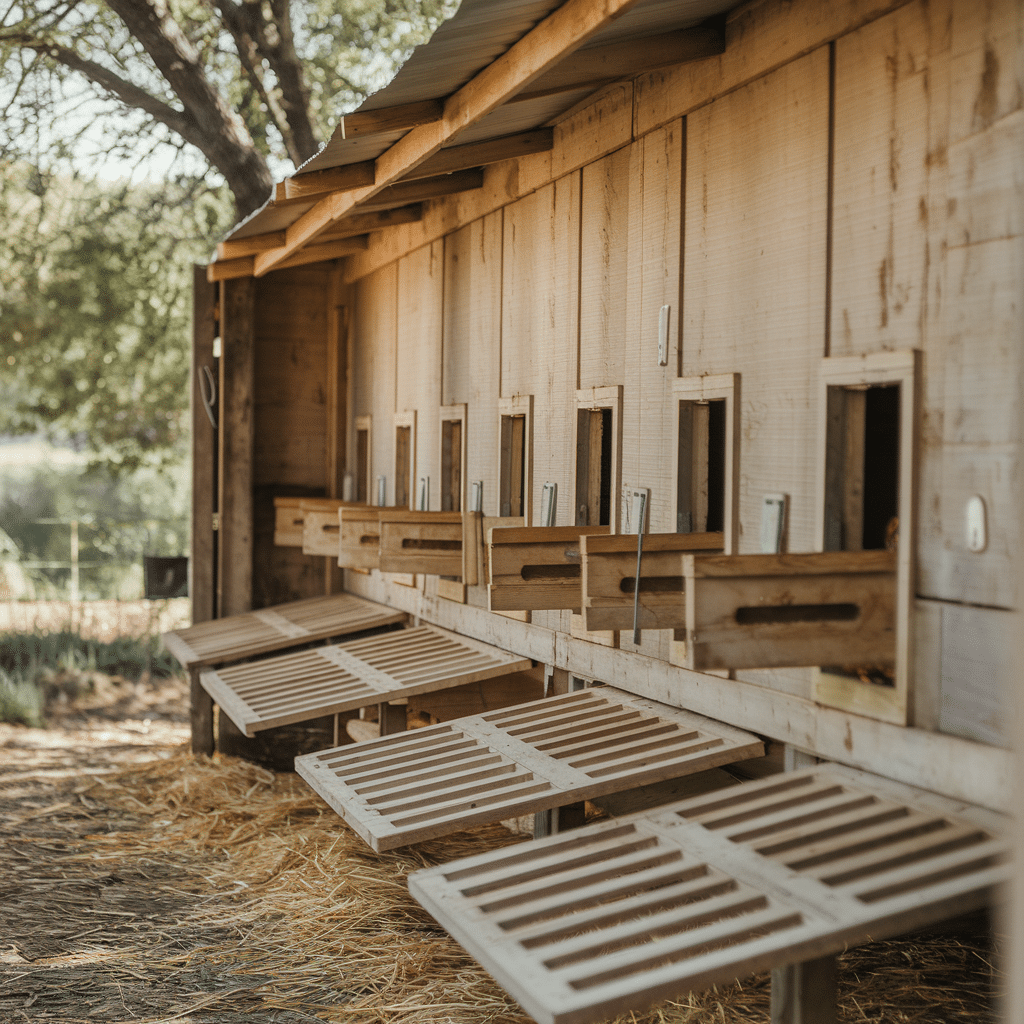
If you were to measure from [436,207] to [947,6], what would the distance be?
4.29 metres

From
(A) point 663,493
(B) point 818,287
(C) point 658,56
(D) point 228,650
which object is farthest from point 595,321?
(D) point 228,650

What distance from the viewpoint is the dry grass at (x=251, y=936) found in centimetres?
384

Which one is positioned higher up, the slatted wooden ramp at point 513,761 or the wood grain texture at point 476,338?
the wood grain texture at point 476,338

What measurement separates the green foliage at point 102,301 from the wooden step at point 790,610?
11026 mm

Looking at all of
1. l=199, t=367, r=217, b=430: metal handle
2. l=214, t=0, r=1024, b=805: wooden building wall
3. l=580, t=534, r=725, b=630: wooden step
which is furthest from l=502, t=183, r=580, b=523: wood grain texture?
l=199, t=367, r=217, b=430: metal handle

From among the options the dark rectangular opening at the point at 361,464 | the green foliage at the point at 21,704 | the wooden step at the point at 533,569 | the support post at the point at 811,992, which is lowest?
the green foliage at the point at 21,704

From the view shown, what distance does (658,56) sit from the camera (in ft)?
13.2

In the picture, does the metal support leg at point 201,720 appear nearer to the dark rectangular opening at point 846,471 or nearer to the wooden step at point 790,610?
the dark rectangular opening at point 846,471

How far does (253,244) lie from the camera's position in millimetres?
7188

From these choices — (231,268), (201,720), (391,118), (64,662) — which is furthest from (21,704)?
(391,118)

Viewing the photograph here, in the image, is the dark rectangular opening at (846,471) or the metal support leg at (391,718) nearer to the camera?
the dark rectangular opening at (846,471)

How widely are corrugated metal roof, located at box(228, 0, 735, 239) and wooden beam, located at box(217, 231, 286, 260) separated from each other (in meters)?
2.13

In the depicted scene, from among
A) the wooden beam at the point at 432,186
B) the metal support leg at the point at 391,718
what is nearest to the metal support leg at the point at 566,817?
the metal support leg at the point at 391,718

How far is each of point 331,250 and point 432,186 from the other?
2.19 metres
